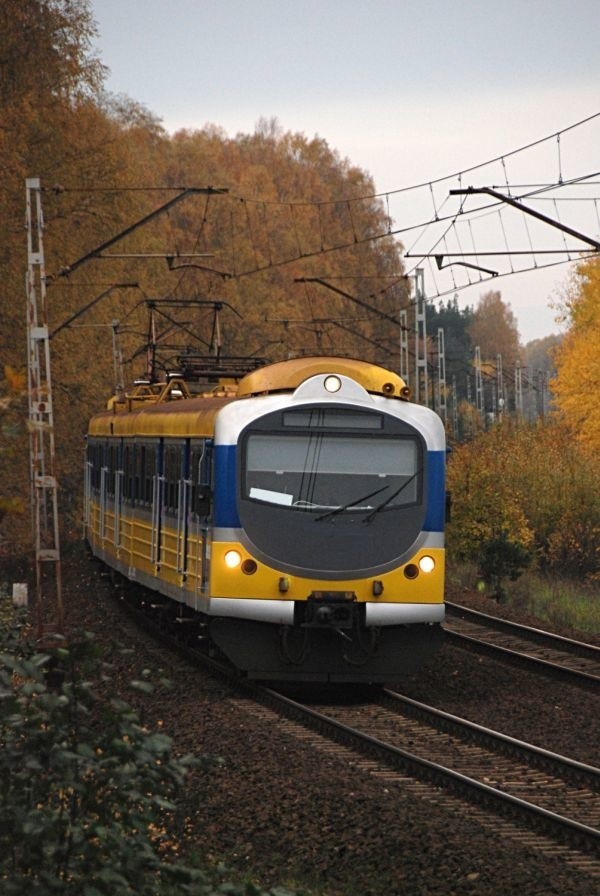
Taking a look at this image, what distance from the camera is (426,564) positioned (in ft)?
51.1

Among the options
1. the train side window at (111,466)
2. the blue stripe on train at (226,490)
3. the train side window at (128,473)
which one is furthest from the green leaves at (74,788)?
the train side window at (111,466)

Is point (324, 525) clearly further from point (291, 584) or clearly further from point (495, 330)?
point (495, 330)

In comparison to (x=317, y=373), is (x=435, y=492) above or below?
below

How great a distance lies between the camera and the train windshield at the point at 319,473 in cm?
1542

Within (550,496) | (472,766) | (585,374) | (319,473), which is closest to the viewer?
(472,766)

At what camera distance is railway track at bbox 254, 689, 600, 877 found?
33.7 ft

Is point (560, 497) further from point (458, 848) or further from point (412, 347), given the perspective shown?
point (412, 347)

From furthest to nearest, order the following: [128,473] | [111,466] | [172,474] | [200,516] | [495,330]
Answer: [495,330] < [111,466] < [128,473] < [172,474] < [200,516]

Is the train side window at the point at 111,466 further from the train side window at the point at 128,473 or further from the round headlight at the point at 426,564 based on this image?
the round headlight at the point at 426,564

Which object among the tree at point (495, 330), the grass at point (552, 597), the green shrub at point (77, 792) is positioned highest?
the tree at point (495, 330)

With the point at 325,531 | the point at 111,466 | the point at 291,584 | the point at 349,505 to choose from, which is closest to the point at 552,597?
the point at 111,466

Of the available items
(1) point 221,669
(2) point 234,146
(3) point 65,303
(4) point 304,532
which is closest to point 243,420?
(4) point 304,532

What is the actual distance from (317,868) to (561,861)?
1.36 m

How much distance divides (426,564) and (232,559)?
69.6 inches
